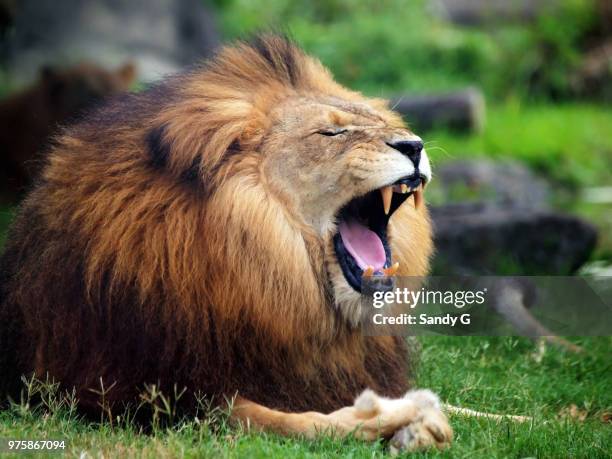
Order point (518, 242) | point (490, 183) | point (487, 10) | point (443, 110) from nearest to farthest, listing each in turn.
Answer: point (518, 242) → point (490, 183) → point (443, 110) → point (487, 10)

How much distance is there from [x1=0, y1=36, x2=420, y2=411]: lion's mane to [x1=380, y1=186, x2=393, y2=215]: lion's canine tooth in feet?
0.80

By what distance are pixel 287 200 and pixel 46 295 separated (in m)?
0.82

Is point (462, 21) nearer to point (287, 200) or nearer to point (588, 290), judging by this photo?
point (588, 290)

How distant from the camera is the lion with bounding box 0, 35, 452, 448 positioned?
323cm

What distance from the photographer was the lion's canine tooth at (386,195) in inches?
129

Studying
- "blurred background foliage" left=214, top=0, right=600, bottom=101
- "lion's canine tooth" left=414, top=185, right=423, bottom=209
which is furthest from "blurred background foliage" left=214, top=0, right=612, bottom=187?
"lion's canine tooth" left=414, top=185, right=423, bottom=209

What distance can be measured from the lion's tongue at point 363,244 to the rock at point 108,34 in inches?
253

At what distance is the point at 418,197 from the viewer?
11.3 ft

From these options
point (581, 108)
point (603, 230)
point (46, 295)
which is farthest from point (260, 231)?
point (581, 108)

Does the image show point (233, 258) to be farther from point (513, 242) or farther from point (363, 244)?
point (513, 242)

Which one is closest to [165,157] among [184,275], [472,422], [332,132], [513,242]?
[184,275]

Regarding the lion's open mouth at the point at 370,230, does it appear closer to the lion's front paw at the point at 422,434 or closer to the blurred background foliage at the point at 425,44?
the lion's front paw at the point at 422,434

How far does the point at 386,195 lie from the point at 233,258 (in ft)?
1.65

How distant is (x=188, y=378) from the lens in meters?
3.23
